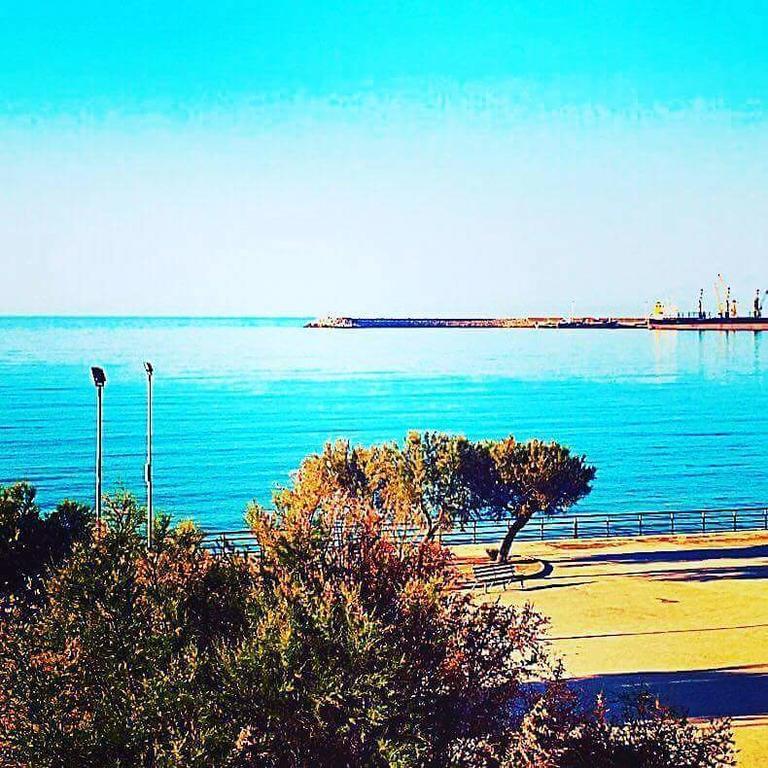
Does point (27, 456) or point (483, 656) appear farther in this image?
point (27, 456)

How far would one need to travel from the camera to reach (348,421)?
99375 millimetres

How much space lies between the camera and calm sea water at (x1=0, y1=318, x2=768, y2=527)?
215 ft

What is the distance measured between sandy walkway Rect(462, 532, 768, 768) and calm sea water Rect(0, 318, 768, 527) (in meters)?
15.6

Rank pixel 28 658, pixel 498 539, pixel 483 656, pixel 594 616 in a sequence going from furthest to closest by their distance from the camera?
1. pixel 498 539
2. pixel 594 616
3. pixel 483 656
4. pixel 28 658

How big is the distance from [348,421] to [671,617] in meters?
72.6

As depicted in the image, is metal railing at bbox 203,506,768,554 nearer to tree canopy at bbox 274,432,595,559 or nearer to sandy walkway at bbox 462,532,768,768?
sandy walkway at bbox 462,532,768,768

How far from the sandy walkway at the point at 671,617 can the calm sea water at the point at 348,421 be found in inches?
615

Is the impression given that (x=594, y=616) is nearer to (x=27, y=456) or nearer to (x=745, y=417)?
(x=27, y=456)

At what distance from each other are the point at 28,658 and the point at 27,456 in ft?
206

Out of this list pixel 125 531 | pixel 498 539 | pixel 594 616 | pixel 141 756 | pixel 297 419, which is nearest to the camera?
pixel 141 756

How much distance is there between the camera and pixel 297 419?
334 feet

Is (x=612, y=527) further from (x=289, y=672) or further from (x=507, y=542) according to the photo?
(x=289, y=672)

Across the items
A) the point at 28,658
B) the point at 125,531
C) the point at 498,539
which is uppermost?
the point at 125,531

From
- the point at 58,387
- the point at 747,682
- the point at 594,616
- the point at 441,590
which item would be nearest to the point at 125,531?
the point at 441,590
